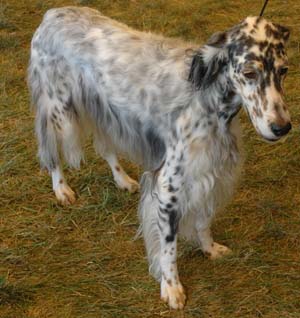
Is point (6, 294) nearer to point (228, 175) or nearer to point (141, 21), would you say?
point (228, 175)

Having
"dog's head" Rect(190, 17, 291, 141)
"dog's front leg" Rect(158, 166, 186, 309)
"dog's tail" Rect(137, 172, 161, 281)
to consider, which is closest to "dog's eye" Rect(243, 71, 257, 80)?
"dog's head" Rect(190, 17, 291, 141)

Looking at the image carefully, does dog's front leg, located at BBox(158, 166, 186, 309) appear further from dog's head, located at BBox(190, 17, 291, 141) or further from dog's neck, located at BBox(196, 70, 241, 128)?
dog's head, located at BBox(190, 17, 291, 141)

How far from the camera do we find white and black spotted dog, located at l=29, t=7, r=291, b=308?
100 inches

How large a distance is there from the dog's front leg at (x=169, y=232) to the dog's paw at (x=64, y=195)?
1004 millimetres

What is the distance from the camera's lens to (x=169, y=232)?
3098 mm

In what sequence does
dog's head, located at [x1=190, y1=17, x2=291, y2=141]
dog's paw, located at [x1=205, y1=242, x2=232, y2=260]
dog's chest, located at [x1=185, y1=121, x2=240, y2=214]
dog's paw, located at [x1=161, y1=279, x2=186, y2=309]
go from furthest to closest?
dog's paw, located at [x1=205, y1=242, x2=232, y2=260] → dog's paw, located at [x1=161, y1=279, x2=186, y2=309] → dog's chest, located at [x1=185, y1=121, x2=240, y2=214] → dog's head, located at [x1=190, y1=17, x2=291, y2=141]

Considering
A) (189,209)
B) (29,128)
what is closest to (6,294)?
(189,209)

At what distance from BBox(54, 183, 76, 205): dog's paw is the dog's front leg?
39.5 inches

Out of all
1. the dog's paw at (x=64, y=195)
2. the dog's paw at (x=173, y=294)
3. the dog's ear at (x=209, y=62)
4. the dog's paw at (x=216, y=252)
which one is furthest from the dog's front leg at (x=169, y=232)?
the dog's paw at (x=64, y=195)

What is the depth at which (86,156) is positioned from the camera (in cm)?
438

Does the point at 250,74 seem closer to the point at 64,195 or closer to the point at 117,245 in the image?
the point at 117,245

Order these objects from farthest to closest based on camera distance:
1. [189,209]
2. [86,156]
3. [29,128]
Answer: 1. [29,128]
2. [86,156]
3. [189,209]

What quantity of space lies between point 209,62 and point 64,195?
65.2 inches

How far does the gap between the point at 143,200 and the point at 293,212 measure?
1.08 meters
